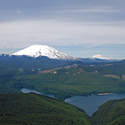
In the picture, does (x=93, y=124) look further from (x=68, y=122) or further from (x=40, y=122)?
(x=40, y=122)

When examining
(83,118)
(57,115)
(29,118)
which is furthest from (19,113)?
(83,118)

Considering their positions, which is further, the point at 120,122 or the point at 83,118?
the point at 83,118

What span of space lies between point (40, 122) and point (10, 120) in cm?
2071

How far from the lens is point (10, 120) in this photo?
174375mm

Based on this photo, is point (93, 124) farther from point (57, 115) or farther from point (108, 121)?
point (57, 115)

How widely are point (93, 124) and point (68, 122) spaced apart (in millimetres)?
18649

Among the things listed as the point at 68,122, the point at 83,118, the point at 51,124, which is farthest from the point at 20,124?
the point at 83,118

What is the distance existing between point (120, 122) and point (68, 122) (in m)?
36.3

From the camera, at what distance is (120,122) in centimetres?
17562

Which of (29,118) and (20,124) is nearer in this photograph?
(20,124)

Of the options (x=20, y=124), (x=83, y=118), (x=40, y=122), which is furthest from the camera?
(x=83, y=118)

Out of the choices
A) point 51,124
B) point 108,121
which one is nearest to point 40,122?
point 51,124

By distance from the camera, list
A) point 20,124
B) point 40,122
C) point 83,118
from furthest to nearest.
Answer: point 83,118 < point 40,122 < point 20,124

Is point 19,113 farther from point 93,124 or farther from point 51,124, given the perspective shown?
point 93,124
